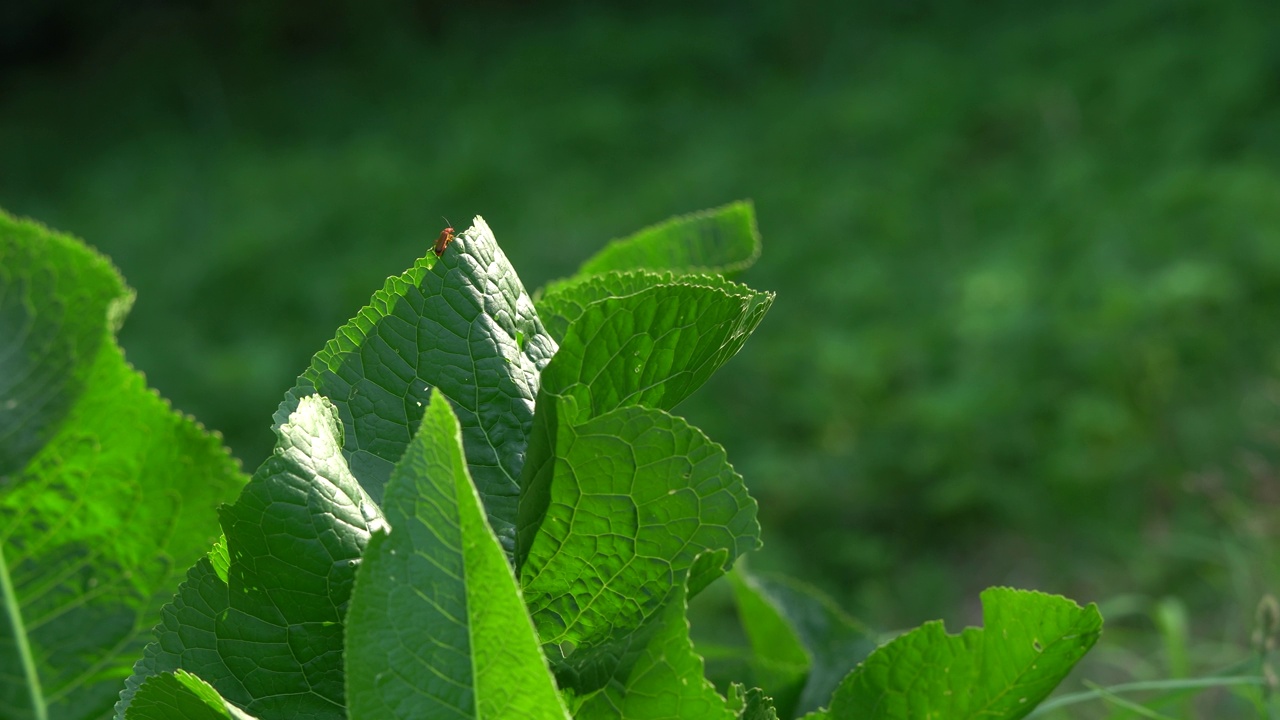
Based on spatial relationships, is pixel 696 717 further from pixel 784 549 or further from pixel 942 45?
pixel 942 45

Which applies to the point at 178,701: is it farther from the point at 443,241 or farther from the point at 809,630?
the point at 809,630

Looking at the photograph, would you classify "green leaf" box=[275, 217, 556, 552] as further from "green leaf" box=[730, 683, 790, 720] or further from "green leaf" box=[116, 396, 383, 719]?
"green leaf" box=[730, 683, 790, 720]

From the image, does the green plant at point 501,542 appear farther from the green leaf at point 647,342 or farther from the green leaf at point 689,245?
the green leaf at point 689,245

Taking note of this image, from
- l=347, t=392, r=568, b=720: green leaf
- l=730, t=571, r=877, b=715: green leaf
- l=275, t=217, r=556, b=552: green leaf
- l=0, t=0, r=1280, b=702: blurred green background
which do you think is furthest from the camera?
l=0, t=0, r=1280, b=702: blurred green background

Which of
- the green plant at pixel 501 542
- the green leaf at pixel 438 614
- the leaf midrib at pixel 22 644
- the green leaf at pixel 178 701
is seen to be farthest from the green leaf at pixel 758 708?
the leaf midrib at pixel 22 644

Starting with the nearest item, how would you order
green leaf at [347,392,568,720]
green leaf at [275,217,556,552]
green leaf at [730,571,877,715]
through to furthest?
green leaf at [347,392,568,720], green leaf at [275,217,556,552], green leaf at [730,571,877,715]

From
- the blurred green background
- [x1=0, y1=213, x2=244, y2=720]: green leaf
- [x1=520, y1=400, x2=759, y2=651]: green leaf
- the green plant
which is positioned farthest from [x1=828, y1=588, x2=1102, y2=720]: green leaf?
the blurred green background
